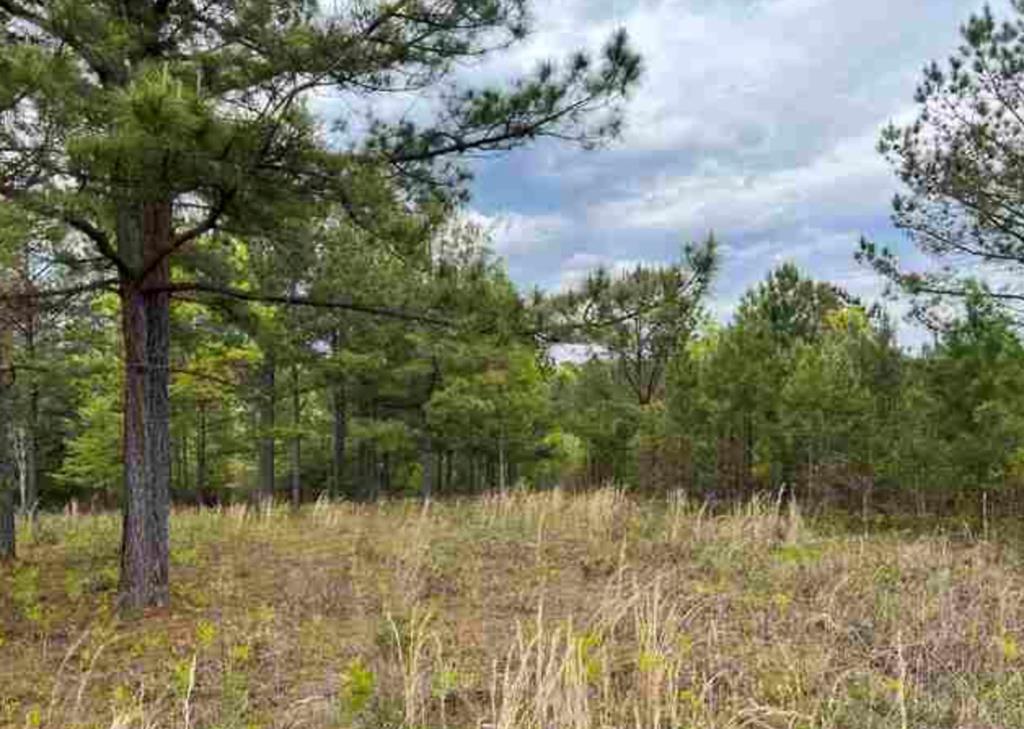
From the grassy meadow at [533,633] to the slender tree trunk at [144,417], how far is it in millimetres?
336

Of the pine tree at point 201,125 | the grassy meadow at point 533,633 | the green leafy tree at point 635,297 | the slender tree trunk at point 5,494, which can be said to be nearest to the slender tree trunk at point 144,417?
the pine tree at point 201,125

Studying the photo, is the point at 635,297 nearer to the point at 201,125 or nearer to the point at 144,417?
the point at 201,125

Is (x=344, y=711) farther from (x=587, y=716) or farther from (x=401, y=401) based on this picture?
(x=401, y=401)

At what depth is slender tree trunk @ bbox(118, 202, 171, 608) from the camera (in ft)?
18.5

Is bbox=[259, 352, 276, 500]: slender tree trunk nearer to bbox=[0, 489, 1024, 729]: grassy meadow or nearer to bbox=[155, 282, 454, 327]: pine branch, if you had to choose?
bbox=[0, 489, 1024, 729]: grassy meadow

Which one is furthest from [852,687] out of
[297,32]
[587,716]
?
[297,32]

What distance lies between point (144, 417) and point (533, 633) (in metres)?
3.18

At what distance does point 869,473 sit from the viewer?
12281 mm

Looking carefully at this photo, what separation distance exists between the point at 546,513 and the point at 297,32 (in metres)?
6.84

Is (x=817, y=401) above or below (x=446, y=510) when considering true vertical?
above

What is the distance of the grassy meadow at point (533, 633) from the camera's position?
3.19 m

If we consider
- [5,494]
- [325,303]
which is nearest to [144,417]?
[325,303]

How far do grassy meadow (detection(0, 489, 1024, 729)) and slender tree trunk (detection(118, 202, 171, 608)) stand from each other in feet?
1.10

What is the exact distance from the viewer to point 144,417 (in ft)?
18.7
